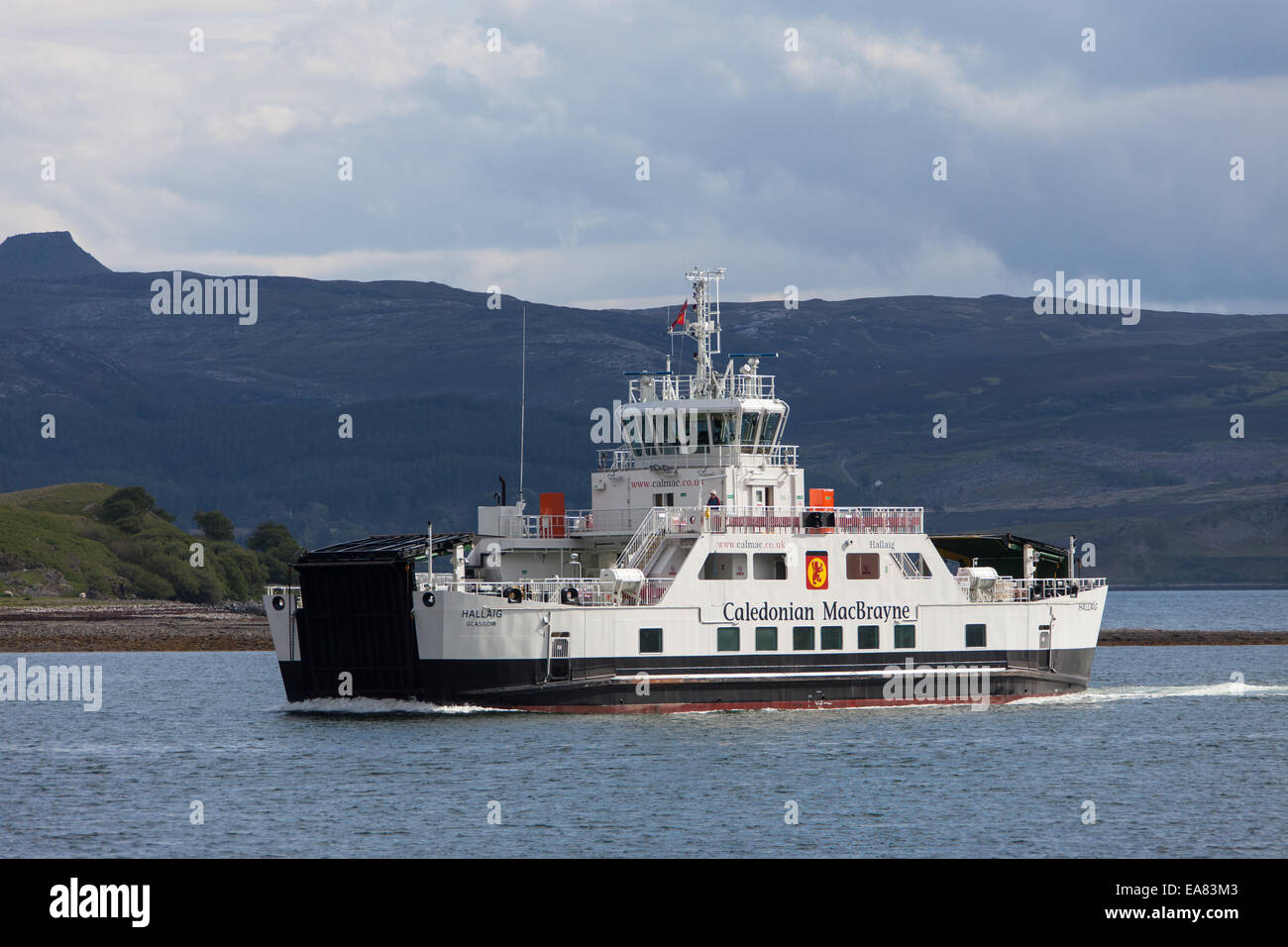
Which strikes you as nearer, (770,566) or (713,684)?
(713,684)

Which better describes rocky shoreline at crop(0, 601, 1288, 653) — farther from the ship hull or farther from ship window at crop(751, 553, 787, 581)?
ship window at crop(751, 553, 787, 581)

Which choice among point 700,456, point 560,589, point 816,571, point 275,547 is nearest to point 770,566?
point 816,571

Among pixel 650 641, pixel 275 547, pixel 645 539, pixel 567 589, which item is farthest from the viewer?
pixel 275 547

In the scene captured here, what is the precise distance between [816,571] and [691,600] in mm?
3826

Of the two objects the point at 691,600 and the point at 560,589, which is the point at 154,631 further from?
the point at 691,600

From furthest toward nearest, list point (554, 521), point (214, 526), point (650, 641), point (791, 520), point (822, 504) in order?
point (214, 526)
point (554, 521)
point (822, 504)
point (791, 520)
point (650, 641)

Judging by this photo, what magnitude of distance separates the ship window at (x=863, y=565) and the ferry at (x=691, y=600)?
51 mm

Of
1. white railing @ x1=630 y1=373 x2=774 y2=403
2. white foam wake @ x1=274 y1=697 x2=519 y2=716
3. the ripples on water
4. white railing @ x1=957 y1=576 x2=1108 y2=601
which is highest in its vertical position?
white railing @ x1=630 y1=373 x2=774 y2=403

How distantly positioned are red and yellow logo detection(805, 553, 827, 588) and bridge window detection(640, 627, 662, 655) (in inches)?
177

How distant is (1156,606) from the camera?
191500mm

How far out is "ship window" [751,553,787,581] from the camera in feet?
152

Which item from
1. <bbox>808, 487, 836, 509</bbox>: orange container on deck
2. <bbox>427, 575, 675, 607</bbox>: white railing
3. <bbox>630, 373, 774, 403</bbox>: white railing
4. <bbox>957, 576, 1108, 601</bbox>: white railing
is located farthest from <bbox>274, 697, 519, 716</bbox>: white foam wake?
<bbox>957, 576, 1108, 601</bbox>: white railing

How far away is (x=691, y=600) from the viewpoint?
44625 millimetres

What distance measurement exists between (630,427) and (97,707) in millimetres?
18775
